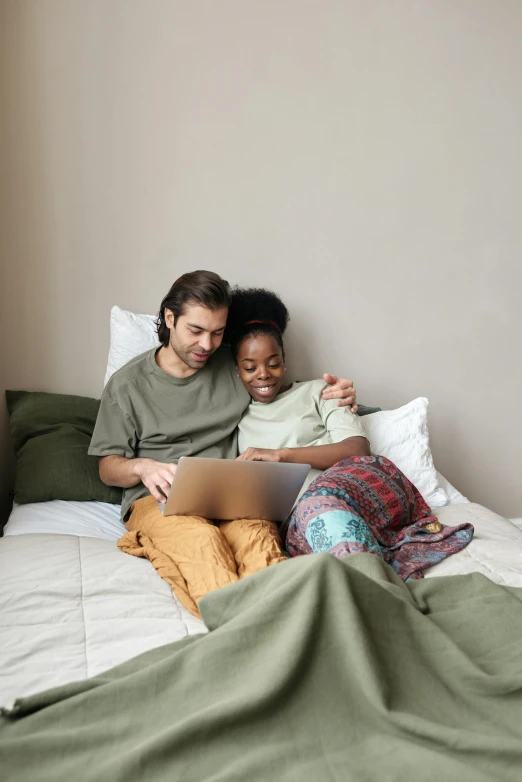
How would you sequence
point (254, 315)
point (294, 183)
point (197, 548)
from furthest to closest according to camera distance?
point (294, 183), point (254, 315), point (197, 548)

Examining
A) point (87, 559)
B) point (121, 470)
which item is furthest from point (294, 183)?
point (87, 559)

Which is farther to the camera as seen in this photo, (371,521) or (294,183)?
(294,183)

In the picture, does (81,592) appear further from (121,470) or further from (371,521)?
(371,521)

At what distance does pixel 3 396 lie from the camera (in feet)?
8.09

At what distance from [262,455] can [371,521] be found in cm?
34

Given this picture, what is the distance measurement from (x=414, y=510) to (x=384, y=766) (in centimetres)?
113

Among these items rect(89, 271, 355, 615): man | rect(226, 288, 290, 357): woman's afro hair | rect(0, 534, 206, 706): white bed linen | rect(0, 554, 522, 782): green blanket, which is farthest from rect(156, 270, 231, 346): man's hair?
rect(0, 554, 522, 782): green blanket

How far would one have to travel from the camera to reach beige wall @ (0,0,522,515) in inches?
95.9

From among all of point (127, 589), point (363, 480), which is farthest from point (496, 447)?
point (127, 589)

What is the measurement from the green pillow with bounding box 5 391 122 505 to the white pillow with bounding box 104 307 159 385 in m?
0.17

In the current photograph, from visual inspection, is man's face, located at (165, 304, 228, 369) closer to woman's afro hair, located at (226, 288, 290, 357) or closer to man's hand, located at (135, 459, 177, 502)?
woman's afro hair, located at (226, 288, 290, 357)

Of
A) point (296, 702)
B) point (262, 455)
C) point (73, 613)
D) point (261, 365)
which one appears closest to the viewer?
point (296, 702)

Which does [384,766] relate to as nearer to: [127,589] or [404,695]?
[404,695]

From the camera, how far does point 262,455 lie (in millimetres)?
1988
